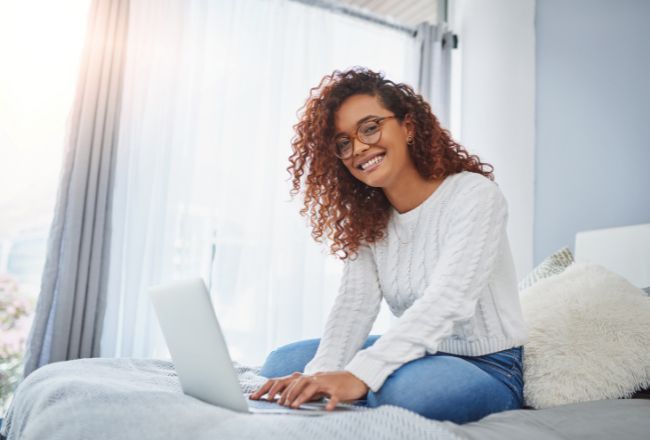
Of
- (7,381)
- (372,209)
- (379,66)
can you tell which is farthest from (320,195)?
(379,66)

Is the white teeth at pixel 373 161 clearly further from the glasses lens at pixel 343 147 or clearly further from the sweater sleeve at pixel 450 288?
the sweater sleeve at pixel 450 288

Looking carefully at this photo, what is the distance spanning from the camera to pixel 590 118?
2.46 metres

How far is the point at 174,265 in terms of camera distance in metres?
2.69

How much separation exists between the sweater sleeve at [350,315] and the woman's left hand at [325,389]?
0.32m

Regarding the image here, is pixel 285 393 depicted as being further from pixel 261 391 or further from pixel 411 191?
pixel 411 191

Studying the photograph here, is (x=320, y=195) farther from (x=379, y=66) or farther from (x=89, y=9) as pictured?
(x=379, y=66)

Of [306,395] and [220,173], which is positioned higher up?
[220,173]

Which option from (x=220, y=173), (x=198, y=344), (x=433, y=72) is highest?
(x=433, y=72)

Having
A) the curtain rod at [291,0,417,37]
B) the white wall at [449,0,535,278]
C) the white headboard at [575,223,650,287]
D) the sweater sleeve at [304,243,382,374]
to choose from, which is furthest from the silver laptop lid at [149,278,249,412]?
the curtain rod at [291,0,417,37]

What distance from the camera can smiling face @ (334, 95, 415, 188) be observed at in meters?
1.44

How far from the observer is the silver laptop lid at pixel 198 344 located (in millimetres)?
865

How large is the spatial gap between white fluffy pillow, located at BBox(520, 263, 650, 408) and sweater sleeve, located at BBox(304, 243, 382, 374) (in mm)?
403

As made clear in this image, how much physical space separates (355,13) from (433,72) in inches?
23.6

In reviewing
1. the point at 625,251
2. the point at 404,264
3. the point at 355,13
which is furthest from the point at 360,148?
the point at 355,13
